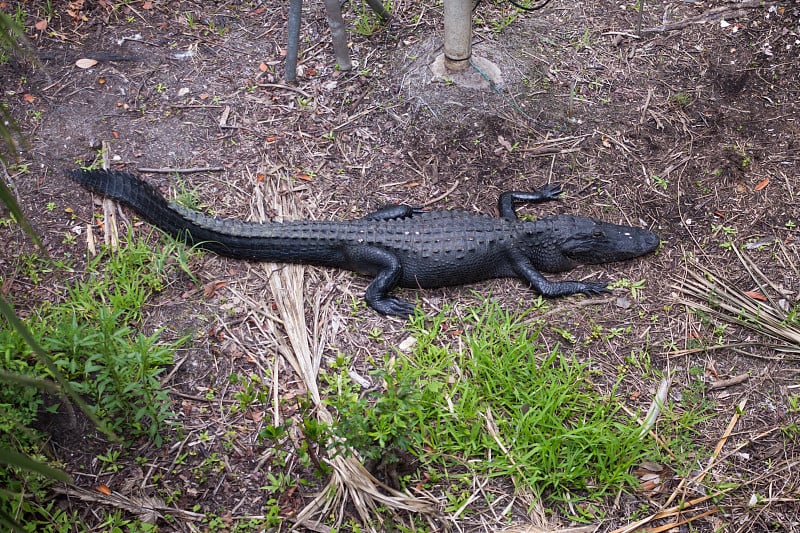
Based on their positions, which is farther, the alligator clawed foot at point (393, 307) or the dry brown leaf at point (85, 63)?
the dry brown leaf at point (85, 63)

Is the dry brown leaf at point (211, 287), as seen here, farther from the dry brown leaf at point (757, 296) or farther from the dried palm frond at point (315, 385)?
the dry brown leaf at point (757, 296)

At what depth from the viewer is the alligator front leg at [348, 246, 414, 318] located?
12.6 ft

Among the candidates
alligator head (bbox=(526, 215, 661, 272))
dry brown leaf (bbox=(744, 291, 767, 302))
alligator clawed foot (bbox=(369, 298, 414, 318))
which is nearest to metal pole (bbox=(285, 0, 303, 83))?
alligator clawed foot (bbox=(369, 298, 414, 318))

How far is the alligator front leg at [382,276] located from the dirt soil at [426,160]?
96 mm

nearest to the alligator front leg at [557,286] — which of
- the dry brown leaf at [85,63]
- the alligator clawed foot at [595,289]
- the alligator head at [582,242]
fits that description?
the alligator clawed foot at [595,289]

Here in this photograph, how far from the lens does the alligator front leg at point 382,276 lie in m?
3.85

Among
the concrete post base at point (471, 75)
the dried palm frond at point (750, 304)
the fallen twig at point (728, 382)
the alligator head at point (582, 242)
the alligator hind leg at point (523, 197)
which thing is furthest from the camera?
the concrete post base at point (471, 75)

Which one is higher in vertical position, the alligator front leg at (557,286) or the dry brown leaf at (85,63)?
the dry brown leaf at (85,63)

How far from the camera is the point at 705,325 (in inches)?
143

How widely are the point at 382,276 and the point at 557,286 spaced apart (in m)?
1.12

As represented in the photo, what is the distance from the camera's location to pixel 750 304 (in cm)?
369

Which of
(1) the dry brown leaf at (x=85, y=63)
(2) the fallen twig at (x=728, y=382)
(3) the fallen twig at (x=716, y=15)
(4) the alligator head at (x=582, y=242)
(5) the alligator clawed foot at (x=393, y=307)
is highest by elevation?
(3) the fallen twig at (x=716, y=15)

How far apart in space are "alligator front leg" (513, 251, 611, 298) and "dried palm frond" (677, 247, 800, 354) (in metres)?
0.50

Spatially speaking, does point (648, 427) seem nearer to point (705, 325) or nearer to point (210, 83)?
point (705, 325)
